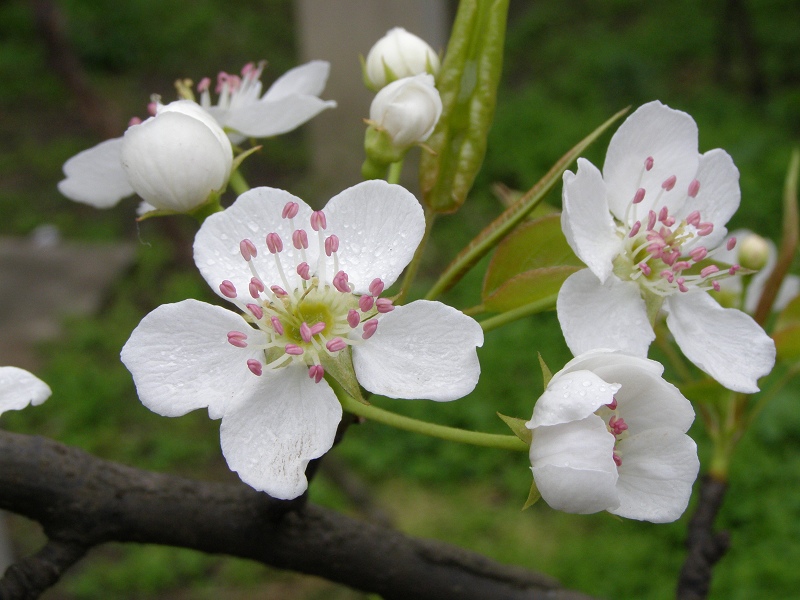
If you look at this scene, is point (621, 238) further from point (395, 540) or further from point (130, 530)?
point (130, 530)

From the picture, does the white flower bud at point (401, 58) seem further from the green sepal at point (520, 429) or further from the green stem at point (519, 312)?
the green sepal at point (520, 429)

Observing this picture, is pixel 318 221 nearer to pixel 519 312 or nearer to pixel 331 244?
pixel 331 244

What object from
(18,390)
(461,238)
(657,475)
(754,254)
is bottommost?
(461,238)

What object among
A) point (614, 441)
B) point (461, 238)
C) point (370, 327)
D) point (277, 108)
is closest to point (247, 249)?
point (370, 327)

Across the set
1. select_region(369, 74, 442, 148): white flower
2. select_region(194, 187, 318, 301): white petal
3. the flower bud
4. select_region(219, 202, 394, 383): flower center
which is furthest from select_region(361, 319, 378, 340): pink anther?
the flower bud

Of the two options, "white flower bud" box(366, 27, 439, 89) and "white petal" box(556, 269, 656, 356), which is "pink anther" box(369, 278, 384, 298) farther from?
"white flower bud" box(366, 27, 439, 89)

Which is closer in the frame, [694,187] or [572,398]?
[572,398]
